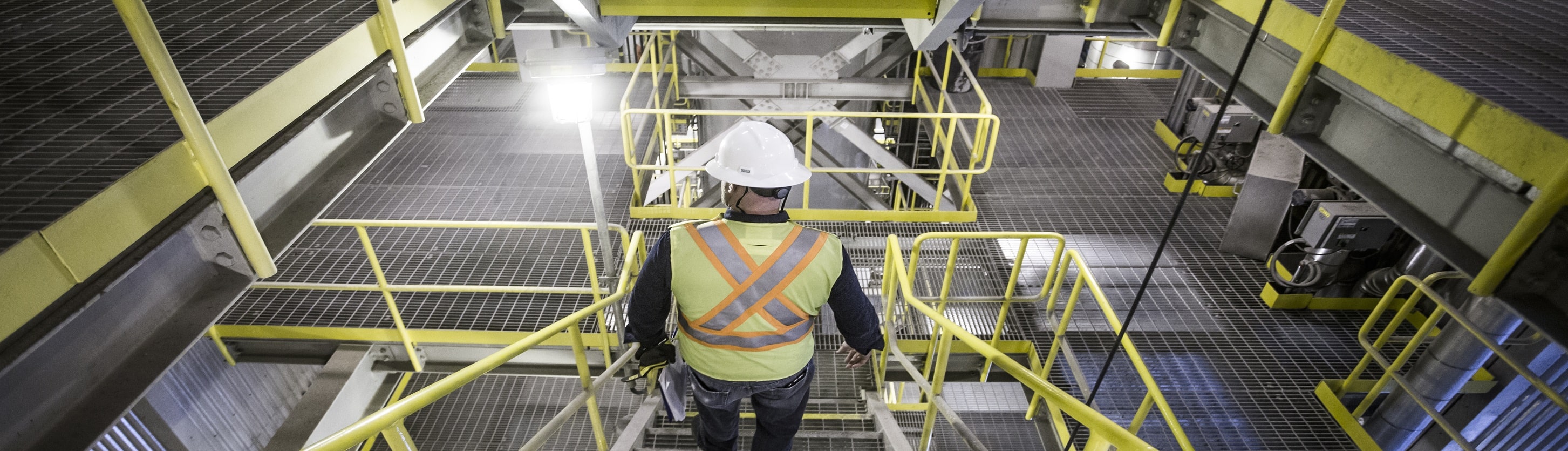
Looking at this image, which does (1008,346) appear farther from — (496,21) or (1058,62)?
(1058,62)

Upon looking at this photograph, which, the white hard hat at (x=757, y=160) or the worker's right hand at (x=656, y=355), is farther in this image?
the worker's right hand at (x=656, y=355)

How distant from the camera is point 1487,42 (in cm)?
314

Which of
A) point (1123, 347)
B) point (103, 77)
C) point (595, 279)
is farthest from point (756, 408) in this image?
point (103, 77)

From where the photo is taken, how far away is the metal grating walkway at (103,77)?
1.85 meters

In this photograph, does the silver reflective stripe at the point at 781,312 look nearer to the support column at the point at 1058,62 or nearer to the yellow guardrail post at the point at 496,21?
the yellow guardrail post at the point at 496,21

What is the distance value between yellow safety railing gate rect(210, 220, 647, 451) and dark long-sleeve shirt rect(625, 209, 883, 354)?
17.7 inches

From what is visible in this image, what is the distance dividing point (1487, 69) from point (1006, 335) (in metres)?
3.36

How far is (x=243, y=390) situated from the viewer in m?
6.32

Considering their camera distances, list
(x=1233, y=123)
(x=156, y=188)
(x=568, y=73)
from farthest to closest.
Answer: (x=1233, y=123) → (x=568, y=73) → (x=156, y=188)

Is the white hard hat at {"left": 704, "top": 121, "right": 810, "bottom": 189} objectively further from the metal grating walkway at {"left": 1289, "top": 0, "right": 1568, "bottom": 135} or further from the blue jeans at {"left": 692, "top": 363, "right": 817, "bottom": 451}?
the metal grating walkway at {"left": 1289, "top": 0, "right": 1568, "bottom": 135}

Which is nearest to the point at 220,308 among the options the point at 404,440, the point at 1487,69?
the point at 404,440

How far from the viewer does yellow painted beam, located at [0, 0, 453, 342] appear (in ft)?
5.30

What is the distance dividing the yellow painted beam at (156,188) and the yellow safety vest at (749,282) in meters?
1.56

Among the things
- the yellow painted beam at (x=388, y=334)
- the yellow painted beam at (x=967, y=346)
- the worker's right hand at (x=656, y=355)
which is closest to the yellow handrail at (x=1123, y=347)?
the yellow painted beam at (x=967, y=346)
